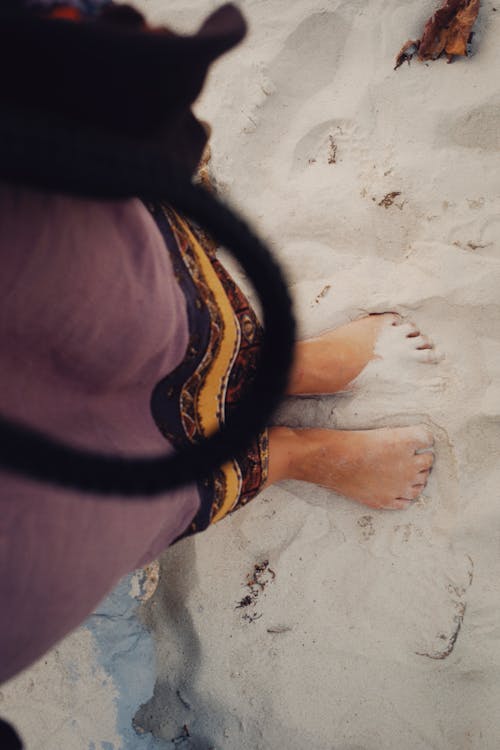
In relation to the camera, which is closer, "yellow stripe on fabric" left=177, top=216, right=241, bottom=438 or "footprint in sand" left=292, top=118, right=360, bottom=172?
"yellow stripe on fabric" left=177, top=216, right=241, bottom=438

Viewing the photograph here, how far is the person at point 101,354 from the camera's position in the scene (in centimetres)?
51

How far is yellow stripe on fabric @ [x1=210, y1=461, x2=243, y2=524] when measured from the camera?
967 mm

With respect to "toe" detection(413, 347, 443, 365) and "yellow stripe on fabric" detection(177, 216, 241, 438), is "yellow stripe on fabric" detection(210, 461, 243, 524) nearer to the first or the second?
"yellow stripe on fabric" detection(177, 216, 241, 438)

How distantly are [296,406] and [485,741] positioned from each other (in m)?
0.87

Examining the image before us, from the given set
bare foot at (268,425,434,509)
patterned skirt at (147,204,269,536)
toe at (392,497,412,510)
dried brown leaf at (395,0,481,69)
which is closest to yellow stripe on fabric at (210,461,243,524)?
patterned skirt at (147,204,269,536)

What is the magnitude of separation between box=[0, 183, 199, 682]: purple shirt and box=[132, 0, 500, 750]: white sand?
0.68 metres

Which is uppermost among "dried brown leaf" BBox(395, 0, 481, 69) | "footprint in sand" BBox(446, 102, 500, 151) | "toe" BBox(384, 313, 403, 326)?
"dried brown leaf" BBox(395, 0, 481, 69)

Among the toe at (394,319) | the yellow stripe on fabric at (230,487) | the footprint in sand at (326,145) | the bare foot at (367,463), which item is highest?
the footprint in sand at (326,145)

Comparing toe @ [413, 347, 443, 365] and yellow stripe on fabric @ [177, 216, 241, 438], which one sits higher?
yellow stripe on fabric @ [177, 216, 241, 438]

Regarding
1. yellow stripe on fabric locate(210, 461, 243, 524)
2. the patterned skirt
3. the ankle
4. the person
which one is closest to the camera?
the person

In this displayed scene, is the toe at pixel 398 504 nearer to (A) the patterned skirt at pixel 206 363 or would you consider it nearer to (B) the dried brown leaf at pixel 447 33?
(A) the patterned skirt at pixel 206 363

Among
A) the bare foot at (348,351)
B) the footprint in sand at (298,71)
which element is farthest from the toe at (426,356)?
the footprint in sand at (298,71)

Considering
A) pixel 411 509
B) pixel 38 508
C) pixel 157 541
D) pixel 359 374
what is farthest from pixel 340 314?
pixel 38 508

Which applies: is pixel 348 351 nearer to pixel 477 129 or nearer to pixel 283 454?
pixel 283 454
